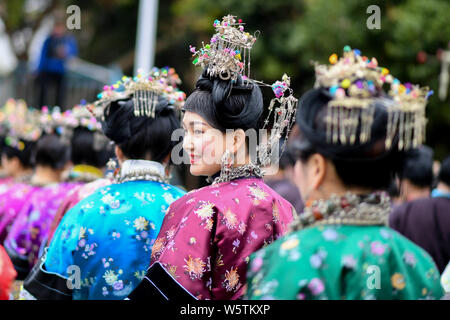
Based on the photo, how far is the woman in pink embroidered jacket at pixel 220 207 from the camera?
2783 millimetres

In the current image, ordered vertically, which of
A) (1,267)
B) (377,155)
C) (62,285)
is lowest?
(62,285)

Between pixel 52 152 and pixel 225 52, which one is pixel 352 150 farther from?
pixel 52 152

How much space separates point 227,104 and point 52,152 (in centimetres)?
315

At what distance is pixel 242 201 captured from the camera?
289cm

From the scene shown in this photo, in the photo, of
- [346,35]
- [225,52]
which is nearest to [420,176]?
[225,52]

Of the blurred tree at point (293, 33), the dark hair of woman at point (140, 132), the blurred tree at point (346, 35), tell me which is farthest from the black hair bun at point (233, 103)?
the blurred tree at point (346, 35)

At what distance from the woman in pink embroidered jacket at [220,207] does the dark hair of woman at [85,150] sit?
7.80 ft

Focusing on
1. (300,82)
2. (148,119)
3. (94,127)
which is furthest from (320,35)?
(148,119)

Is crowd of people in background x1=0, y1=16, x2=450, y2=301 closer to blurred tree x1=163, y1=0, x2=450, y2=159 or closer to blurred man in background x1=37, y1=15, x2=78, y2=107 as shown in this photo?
blurred tree x1=163, y1=0, x2=450, y2=159

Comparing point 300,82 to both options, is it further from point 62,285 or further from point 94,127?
point 62,285

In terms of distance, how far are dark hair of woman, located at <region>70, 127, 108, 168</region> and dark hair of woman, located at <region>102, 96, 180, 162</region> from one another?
1581 mm

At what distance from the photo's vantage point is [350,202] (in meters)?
2.21
